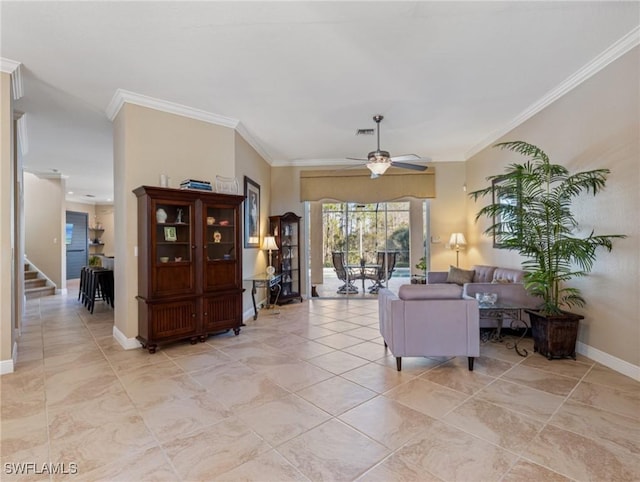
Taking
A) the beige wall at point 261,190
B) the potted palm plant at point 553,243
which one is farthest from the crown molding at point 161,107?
the potted palm plant at point 553,243

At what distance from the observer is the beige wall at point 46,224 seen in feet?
27.5

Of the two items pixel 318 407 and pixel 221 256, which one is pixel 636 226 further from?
pixel 221 256

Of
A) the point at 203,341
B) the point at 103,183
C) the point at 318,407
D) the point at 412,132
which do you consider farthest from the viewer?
the point at 103,183

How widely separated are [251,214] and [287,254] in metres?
1.45

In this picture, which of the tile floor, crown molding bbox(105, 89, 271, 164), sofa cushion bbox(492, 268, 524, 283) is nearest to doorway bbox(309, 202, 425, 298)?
sofa cushion bbox(492, 268, 524, 283)

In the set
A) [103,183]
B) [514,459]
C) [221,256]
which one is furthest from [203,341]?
[103,183]

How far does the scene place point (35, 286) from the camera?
7.98m

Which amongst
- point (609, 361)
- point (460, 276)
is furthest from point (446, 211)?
point (609, 361)

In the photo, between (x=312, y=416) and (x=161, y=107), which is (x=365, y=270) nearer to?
(x=161, y=107)

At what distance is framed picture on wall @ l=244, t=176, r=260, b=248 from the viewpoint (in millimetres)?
5531

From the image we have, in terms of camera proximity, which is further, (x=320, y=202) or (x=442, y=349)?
(x=320, y=202)

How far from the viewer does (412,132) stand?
17.7 feet

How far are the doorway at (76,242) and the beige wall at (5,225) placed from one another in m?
9.51

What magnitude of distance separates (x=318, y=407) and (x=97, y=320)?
4.64m
